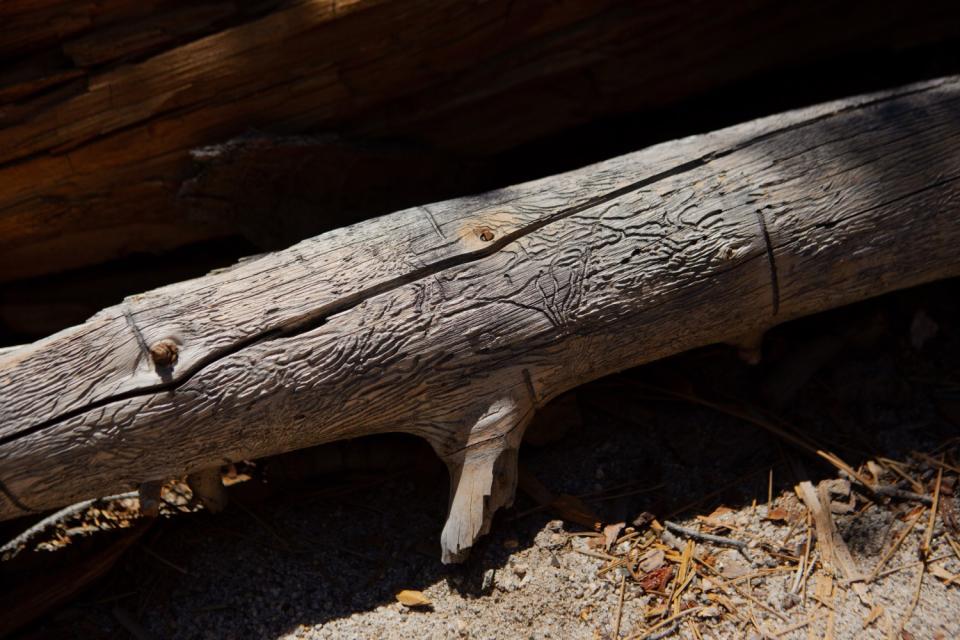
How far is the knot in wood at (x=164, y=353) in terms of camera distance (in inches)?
90.7

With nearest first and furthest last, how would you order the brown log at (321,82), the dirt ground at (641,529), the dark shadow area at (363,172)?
the dirt ground at (641,529)
the brown log at (321,82)
the dark shadow area at (363,172)

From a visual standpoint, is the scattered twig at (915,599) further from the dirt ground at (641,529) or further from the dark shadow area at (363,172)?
the dark shadow area at (363,172)

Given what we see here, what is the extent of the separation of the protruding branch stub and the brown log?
125 cm

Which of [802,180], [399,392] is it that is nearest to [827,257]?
[802,180]

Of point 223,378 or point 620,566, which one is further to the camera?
point 620,566

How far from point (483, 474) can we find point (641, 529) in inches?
22.4

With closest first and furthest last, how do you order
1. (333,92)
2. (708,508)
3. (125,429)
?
(125,429), (708,508), (333,92)

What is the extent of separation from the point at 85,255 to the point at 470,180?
160 centimetres

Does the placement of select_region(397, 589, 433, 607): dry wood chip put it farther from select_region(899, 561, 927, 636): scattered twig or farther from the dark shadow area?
the dark shadow area

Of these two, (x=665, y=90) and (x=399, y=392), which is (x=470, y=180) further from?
(x=399, y=392)

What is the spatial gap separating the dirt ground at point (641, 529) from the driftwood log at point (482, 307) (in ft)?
0.96

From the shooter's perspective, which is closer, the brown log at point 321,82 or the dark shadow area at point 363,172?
the brown log at point 321,82

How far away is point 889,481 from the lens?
2.67 meters

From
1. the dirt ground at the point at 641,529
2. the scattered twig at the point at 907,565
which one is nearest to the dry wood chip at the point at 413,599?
the dirt ground at the point at 641,529
